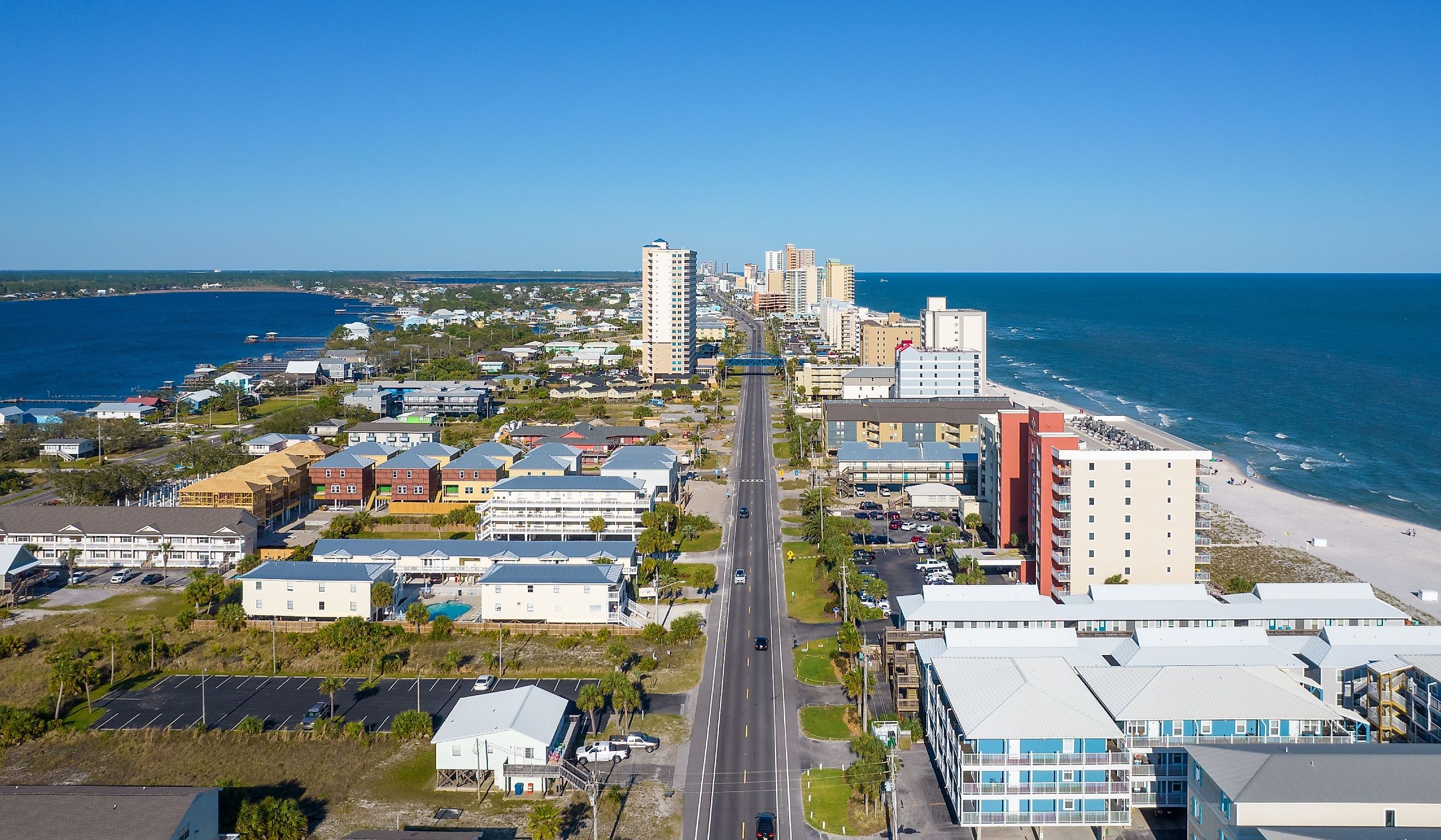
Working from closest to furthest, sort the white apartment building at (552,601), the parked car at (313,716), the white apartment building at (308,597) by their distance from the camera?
the parked car at (313,716), the white apartment building at (552,601), the white apartment building at (308,597)

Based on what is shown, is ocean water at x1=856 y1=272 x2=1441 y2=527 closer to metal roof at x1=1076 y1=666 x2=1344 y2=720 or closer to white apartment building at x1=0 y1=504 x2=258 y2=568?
metal roof at x1=1076 y1=666 x2=1344 y2=720

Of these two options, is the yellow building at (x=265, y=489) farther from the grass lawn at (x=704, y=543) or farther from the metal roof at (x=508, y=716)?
the metal roof at (x=508, y=716)

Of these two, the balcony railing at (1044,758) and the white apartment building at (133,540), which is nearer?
the balcony railing at (1044,758)

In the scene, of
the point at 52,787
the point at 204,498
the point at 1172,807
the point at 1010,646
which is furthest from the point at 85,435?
the point at 1172,807

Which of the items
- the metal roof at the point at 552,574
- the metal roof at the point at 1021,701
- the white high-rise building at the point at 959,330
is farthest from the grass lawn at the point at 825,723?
the white high-rise building at the point at 959,330

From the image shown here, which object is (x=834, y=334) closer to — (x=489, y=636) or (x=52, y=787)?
(x=489, y=636)
